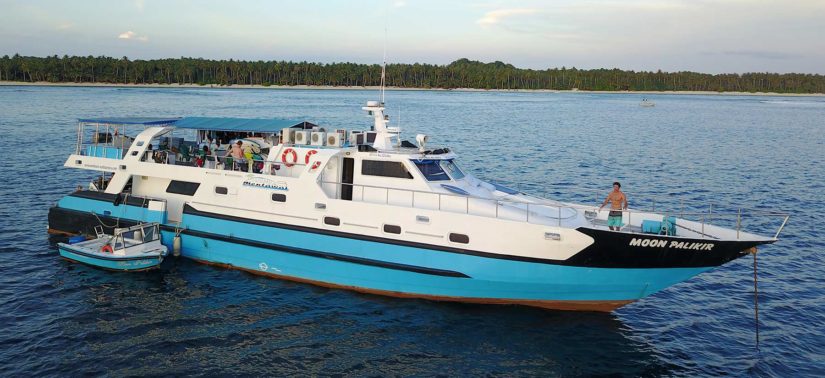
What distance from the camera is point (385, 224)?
15.5 m

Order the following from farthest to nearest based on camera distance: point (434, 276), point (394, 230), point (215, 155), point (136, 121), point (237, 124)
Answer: point (136, 121) < point (237, 124) < point (215, 155) < point (394, 230) < point (434, 276)

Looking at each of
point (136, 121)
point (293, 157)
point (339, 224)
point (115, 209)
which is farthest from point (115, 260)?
point (339, 224)

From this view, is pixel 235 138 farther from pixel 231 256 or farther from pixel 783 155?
pixel 783 155

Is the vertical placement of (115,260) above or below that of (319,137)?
below

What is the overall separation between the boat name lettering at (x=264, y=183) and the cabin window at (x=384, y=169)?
2293 mm

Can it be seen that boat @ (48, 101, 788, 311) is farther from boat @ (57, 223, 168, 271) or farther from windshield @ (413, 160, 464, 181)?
boat @ (57, 223, 168, 271)

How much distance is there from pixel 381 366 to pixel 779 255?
1577 centimetres

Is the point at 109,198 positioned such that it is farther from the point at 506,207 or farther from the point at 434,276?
the point at 506,207

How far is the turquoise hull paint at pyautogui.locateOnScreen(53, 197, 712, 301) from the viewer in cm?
1432

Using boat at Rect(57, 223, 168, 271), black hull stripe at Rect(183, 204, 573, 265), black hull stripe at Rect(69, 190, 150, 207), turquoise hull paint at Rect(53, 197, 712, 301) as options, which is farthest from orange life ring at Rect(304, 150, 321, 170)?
black hull stripe at Rect(69, 190, 150, 207)

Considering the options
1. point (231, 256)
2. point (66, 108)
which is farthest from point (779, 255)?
point (66, 108)

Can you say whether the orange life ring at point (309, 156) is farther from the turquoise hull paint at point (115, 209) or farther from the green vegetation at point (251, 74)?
the green vegetation at point (251, 74)

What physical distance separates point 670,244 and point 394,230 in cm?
657

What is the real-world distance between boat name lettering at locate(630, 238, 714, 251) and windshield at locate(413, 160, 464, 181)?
5.25 meters
